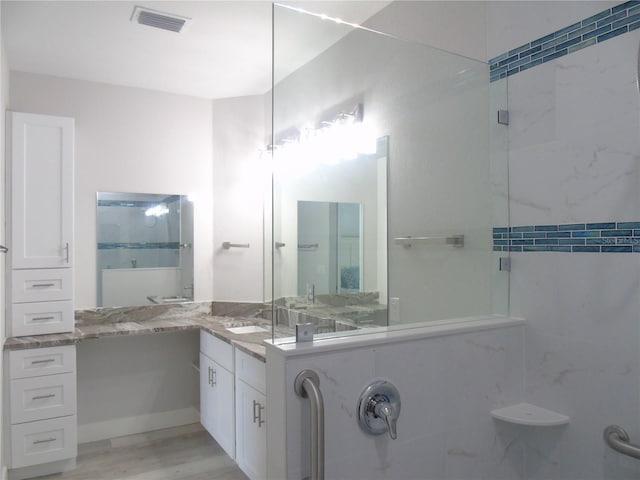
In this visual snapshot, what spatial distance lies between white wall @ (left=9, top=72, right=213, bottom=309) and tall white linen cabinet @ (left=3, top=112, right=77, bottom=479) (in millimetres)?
403

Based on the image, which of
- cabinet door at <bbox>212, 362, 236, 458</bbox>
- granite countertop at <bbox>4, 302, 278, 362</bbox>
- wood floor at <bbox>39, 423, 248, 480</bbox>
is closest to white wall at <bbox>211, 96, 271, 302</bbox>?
granite countertop at <bbox>4, 302, 278, 362</bbox>

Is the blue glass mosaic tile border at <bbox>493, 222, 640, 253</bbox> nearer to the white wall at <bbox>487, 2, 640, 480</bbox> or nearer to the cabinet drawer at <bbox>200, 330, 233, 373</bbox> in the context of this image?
the white wall at <bbox>487, 2, 640, 480</bbox>

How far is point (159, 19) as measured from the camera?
2.61 metres

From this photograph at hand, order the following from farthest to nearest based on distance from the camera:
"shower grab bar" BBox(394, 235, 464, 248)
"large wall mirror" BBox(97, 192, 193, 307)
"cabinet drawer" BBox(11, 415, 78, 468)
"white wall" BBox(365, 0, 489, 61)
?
1. "large wall mirror" BBox(97, 192, 193, 307)
2. "cabinet drawer" BBox(11, 415, 78, 468)
3. "white wall" BBox(365, 0, 489, 61)
4. "shower grab bar" BBox(394, 235, 464, 248)

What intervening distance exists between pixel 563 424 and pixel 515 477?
312mm

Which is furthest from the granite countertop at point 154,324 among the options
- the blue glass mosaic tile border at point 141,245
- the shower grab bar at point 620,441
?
the shower grab bar at point 620,441

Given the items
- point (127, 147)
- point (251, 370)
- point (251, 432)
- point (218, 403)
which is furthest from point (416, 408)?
Answer: point (127, 147)

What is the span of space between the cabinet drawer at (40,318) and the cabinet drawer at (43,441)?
1.82 feet

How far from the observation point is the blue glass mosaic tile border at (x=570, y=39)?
1.50 metres

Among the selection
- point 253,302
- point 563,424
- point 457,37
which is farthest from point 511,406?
point 253,302

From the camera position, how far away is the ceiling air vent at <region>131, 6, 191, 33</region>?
252 centimetres

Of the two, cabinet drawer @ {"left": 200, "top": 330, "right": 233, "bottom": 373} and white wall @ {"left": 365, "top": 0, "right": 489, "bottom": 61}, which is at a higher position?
white wall @ {"left": 365, "top": 0, "right": 489, "bottom": 61}

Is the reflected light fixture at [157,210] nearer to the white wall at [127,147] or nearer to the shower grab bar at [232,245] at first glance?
the white wall at [127,147]

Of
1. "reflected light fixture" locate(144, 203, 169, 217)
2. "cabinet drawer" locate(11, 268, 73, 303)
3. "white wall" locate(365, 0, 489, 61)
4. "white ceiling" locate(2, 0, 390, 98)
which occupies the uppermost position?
"white ceiling" locate(2, 0, 390, 98)
